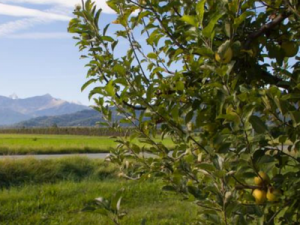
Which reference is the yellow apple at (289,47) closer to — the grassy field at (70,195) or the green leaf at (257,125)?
the green leaf at (257,125)

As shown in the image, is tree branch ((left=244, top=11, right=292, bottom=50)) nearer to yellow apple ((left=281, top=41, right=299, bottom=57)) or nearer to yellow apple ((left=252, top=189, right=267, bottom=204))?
yellow apple ((left=281, top=41, right=299, bottom=57))

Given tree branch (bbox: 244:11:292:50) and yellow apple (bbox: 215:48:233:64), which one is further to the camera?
tree branch (bbox: 244:11:292:50)

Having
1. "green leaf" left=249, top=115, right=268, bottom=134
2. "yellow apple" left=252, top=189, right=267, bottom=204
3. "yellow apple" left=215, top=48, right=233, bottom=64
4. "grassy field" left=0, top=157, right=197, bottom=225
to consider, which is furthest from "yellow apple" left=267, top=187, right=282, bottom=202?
"grassy field" left=0, top=157, right=197, bottom=225

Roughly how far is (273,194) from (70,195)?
5.40 meters

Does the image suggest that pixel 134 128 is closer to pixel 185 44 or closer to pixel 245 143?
pixel 185 44

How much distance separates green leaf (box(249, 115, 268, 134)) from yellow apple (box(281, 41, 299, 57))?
19.8 inches

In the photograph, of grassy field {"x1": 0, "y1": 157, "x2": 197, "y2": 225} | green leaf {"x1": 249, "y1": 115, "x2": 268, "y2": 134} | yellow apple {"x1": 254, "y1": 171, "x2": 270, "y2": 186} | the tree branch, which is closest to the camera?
green leaf {"x1": 249, "y1": 115, "x2": 268, "y2": 134}

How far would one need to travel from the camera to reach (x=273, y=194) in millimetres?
1120

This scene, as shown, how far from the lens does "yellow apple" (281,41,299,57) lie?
4.57 feet

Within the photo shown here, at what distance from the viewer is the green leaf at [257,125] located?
103cm

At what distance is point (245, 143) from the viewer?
1111mm

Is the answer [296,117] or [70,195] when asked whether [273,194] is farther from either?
[70,195]

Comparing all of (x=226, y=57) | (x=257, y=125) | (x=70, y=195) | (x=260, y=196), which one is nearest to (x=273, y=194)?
(x=260, y=196)

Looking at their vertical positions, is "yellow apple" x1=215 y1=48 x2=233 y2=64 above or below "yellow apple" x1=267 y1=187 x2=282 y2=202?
above
